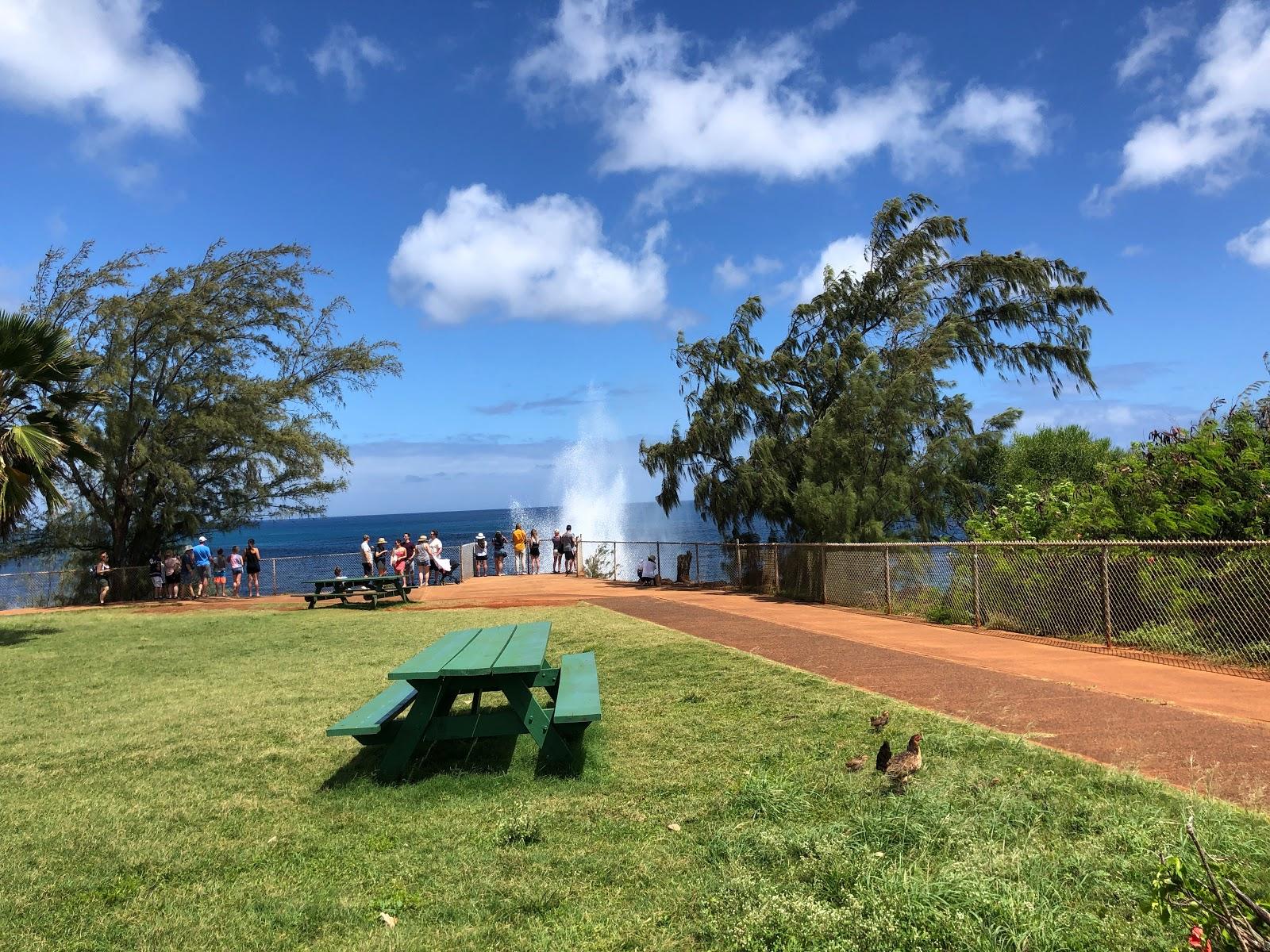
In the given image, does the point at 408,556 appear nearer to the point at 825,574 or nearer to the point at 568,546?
the point at 568,546

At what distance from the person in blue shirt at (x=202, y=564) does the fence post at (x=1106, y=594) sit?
22.2 meters

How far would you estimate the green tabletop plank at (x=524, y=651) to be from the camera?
5078 mm

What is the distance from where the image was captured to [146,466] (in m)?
23.5

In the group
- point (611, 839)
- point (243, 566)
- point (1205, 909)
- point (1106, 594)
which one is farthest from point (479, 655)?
point (243, 566)

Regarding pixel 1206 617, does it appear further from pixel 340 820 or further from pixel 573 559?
pixel 573 559

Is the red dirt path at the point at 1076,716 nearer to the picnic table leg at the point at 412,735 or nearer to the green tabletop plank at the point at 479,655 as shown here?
the green tabletop plank at the point at 479,655

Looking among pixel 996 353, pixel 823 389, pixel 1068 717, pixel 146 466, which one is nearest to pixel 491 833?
pixel 1068 717

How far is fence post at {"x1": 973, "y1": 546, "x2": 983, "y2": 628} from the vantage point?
11.8 m

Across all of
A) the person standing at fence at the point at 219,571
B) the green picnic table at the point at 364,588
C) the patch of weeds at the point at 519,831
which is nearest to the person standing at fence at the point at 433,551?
the green picnic table at the point at 364,588

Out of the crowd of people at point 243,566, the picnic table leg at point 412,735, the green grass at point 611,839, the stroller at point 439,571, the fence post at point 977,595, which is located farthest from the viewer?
the stroller at point 439,571

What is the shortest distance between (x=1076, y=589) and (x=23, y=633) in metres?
16.8

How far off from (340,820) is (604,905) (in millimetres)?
1902

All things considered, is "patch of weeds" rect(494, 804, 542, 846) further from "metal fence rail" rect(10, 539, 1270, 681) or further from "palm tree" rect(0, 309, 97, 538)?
"palm tree" rect(0, 309, 97, 538)

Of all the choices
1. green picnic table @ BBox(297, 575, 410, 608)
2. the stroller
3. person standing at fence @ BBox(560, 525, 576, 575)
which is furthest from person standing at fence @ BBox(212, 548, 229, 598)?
person standing at fence @ BBox(560, 525, 576, 575)
